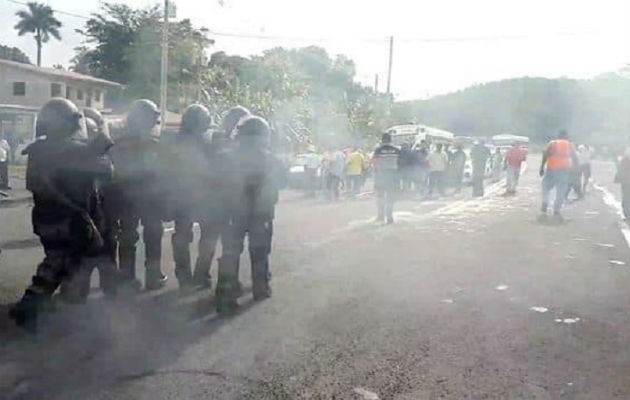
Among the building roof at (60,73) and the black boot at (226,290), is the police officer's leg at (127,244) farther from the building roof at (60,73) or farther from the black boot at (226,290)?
the building roof at (60,73)

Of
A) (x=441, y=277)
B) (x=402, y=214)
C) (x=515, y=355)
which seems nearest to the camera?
(x=515, y=355)

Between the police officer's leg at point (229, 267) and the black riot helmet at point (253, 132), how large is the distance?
2.29 feet

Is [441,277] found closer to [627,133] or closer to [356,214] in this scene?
[356,214]

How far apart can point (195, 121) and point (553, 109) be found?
128ft

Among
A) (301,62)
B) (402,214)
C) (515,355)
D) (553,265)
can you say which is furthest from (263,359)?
(301,62)

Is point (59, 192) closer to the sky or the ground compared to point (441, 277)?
closer to the sky

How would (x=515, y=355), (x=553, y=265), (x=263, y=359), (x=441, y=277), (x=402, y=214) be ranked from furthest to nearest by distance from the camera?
(x=402, y=214), (x=553, y=265), (x=441, y=277), (x=515, y=355), (x=263, y=359)

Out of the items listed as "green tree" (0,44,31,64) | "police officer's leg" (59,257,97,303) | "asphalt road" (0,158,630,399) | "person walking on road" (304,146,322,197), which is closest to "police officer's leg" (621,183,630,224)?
"asphalt road" (0,158,630,399)

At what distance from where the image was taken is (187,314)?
6.60m

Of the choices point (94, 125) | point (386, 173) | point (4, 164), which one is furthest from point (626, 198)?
point (4, 164)

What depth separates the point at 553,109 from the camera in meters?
43.8

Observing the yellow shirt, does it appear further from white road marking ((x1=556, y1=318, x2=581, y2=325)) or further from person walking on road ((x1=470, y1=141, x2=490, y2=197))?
white road marking ((x1=556, y1=318, x2=581, y2=325))

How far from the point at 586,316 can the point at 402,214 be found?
972cm

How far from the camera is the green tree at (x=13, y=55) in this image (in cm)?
910
